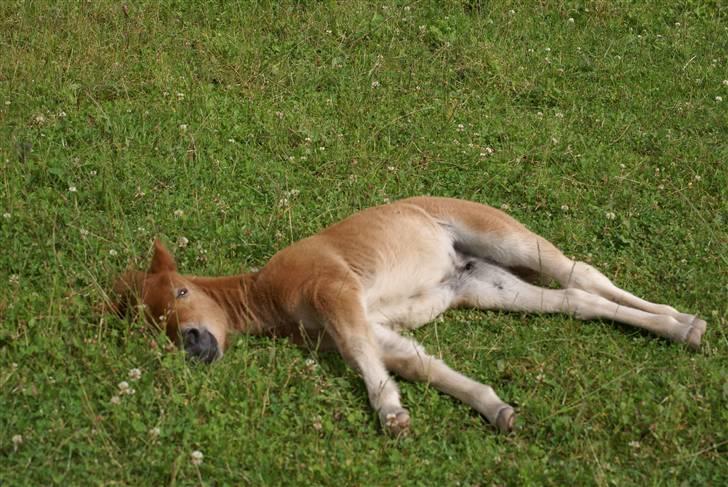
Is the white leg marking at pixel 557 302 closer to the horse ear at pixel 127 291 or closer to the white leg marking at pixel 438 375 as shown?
the white leg marking at pixel 438 375

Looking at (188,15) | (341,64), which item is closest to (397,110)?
(341,64)

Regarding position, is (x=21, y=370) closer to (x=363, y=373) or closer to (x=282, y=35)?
(x=363, y=373)

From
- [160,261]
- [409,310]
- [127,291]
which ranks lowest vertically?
[409,310]

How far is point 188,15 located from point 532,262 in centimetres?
466

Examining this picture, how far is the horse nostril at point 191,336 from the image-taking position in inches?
233

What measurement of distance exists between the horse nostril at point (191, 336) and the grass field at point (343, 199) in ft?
0.74

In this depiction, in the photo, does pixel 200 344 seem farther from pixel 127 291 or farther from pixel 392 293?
pixel 392 293

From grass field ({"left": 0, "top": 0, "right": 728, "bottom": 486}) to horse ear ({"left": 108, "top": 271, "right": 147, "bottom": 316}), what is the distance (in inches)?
4.0

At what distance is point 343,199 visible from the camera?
7.73 metres

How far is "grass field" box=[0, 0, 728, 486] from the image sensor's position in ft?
17.0

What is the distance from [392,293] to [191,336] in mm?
1268

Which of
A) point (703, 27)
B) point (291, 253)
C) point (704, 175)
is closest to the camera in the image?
point (291, 253)

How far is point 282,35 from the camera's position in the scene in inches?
384

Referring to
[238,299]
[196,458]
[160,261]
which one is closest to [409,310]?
[238,299]
